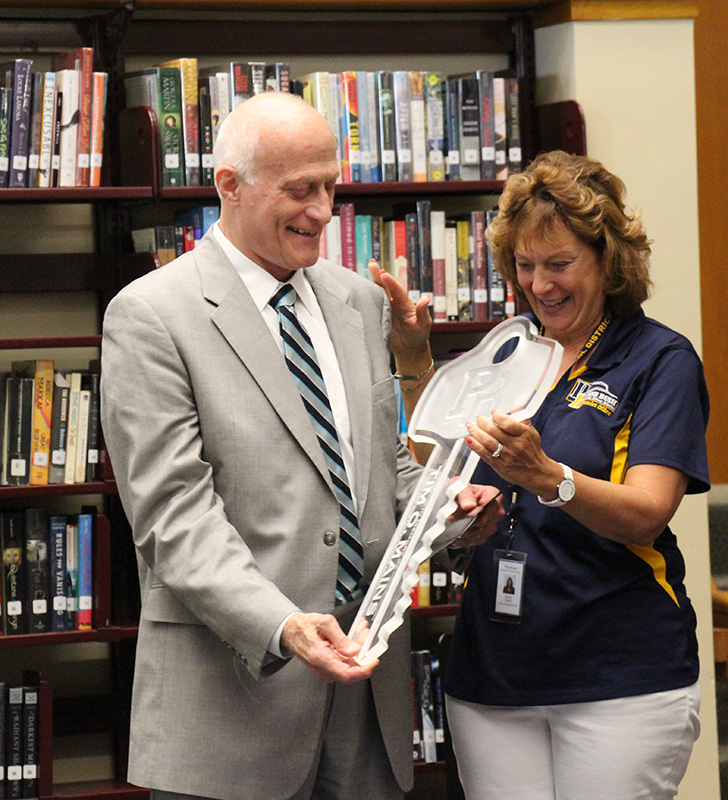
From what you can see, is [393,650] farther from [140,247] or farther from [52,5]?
[52,5]

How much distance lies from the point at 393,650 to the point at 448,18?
2.41 m

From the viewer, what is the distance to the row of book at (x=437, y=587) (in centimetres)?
352

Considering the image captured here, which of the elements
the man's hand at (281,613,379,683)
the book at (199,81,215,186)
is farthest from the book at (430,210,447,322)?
the man's hand at (281,613,379,683)

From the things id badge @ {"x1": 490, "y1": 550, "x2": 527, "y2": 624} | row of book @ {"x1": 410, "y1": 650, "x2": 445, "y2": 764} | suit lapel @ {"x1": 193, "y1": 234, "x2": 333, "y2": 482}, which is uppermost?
suit lapel @ {"x1": 193, "y1": 234, "x2": 333, "y2": 482}

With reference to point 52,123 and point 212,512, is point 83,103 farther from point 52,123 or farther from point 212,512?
point 212,512

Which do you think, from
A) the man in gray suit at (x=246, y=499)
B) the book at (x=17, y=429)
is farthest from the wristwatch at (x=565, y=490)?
the book at (x=17, y=429)

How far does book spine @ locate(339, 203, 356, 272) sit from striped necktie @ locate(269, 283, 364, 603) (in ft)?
4.84

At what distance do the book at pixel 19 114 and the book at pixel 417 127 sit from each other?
A: 1.09 metres

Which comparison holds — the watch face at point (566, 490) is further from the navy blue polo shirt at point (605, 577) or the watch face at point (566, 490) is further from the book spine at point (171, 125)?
the book spine at point (171, 125)

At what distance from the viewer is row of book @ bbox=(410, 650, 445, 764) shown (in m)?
3.54

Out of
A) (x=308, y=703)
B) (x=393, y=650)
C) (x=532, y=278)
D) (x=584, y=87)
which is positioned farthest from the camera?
(x=584, y=87)

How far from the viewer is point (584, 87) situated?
361 centimetres

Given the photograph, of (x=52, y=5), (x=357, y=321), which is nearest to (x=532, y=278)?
(x=357, y=321)

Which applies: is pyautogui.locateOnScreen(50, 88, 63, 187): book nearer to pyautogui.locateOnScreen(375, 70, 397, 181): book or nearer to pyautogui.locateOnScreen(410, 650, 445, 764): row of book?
pyautogui.locateOnScreen(375, 70, 397, 181): book
